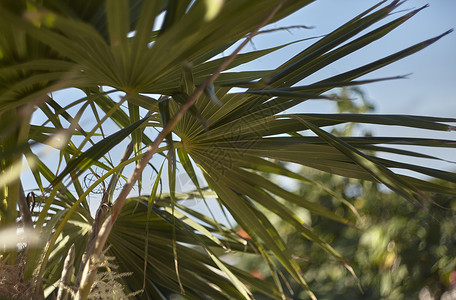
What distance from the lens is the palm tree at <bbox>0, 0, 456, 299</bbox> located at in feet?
2.41

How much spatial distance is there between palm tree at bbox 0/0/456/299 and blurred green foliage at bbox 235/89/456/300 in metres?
1.44

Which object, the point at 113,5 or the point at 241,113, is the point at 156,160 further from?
the point at 113,5

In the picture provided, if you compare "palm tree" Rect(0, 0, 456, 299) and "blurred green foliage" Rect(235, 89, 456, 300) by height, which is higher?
"palm tree" Rect(0, 0, 456, 299)

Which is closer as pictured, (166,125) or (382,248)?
(166,125)

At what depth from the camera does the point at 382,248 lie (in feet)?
10.3

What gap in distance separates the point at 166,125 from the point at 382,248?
103 inches

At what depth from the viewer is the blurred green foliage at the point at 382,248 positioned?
2.99 m

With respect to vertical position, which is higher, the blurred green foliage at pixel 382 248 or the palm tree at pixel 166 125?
the palm tree at pixel 166 125

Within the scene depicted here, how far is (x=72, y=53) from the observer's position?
762 mm

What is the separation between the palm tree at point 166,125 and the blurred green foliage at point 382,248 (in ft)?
4.71

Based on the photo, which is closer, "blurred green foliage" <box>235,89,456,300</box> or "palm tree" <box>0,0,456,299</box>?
"palm tree" <box>0,0,456,299</box>

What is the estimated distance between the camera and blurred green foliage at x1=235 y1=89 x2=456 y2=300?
118 inches

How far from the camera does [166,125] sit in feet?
2.71

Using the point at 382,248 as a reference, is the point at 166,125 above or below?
above
